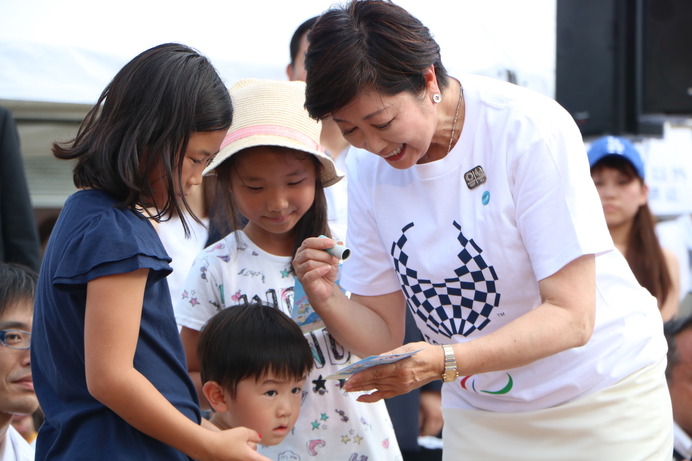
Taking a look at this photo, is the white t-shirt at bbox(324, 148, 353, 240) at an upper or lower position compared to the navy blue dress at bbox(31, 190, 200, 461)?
lower

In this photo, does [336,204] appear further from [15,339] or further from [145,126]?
[145,126]

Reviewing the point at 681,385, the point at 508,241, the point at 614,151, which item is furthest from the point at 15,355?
the point at 614,151

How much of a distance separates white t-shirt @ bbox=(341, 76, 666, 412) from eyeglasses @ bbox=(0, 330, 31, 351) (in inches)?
42.2

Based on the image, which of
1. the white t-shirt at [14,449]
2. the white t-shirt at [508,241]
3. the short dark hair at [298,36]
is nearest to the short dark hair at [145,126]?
the white t-shirt at [508,241]

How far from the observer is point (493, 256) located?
6.50 feet

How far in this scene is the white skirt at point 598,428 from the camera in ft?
6.66

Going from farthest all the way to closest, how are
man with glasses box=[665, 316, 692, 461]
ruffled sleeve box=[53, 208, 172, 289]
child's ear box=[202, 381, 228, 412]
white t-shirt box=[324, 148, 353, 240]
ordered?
man with glasses box=[665, 316, 692, 461] → white t-shirt box=[324, 148, 353, 240] → child's ear box=[202, 381, 228, 412] → ruffled sleeve box=[53, 208, 172, 289]

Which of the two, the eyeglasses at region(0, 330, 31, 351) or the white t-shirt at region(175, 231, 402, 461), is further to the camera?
the eyeglasses at region(0, 330, 31, 351)

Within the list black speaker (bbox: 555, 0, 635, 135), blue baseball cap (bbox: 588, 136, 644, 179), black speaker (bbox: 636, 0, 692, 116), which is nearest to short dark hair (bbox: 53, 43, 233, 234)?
blue baseball cap (bbox: 588, 136, 644, 179)

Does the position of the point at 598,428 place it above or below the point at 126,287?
below

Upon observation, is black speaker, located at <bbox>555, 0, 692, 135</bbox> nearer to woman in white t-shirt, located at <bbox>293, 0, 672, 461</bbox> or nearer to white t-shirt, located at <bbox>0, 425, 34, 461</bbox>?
woman in white t-shirt, located at <bbox>293, 0, 672, 461</bbox>

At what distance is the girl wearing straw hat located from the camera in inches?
93.7

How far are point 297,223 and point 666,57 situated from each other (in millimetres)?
4364

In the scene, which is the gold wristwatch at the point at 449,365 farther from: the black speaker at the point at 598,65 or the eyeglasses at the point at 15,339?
the black speaker at the point at 598,65
